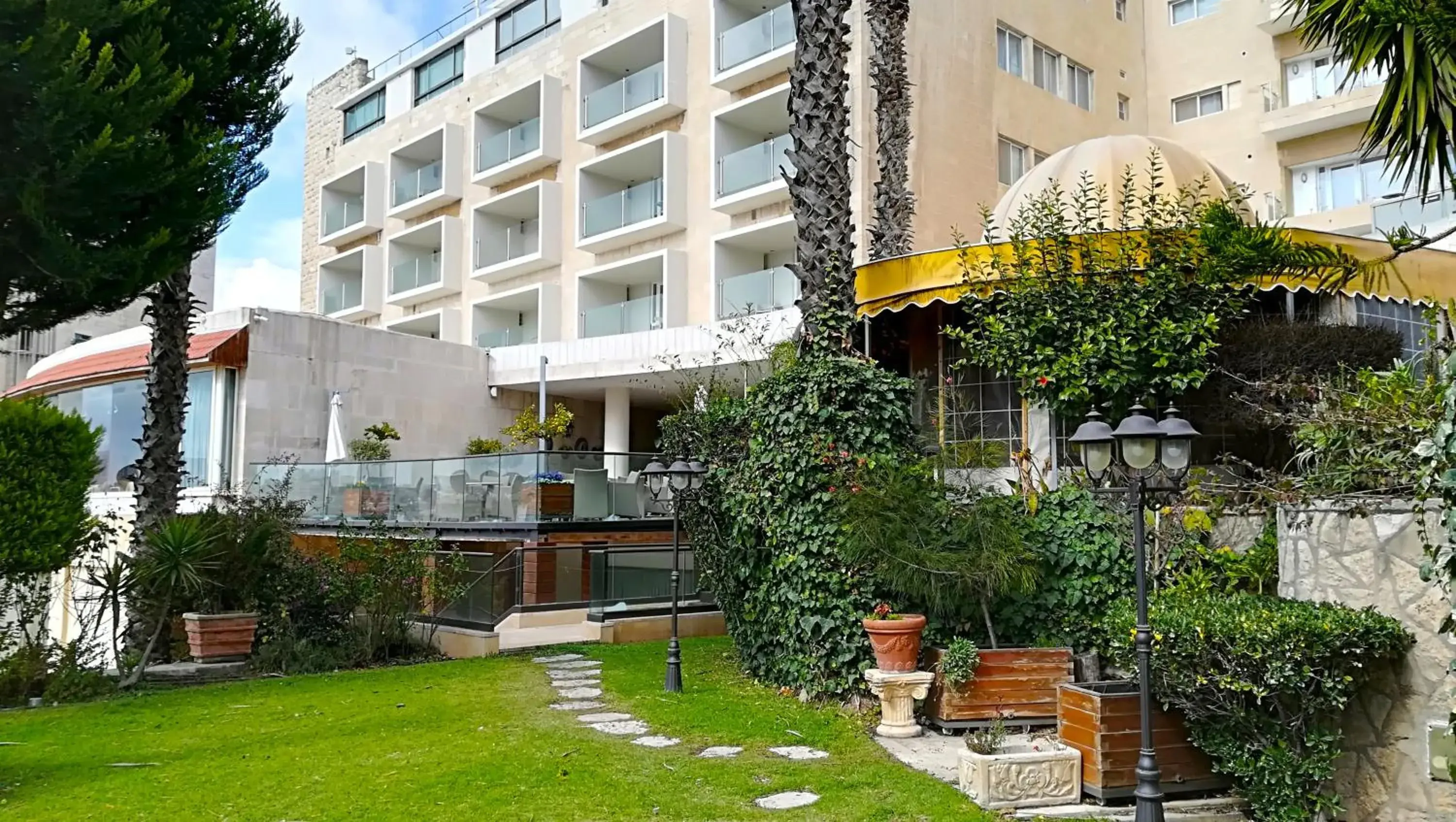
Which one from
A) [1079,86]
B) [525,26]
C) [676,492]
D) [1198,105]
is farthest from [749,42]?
[676,492]

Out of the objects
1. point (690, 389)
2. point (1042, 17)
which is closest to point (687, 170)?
point (1042, 17)

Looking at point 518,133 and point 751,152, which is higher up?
point 518,133

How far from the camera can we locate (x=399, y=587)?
13.9 m

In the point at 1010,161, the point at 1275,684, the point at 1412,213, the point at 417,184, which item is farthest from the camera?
the point at 417,184

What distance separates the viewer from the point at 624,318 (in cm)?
2728

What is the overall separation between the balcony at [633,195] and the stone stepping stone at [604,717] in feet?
58.5

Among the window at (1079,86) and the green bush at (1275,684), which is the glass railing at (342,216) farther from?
the green bush at (1275,684)

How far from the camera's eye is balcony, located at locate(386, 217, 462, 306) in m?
32.6

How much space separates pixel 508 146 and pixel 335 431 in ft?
38.8

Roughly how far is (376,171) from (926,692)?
32582 millimetres

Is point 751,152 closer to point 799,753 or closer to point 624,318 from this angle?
point 624,318

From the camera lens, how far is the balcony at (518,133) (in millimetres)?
29438

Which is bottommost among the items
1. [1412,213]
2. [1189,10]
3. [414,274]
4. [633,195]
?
[1412,213]

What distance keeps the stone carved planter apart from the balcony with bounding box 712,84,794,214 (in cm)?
1742
